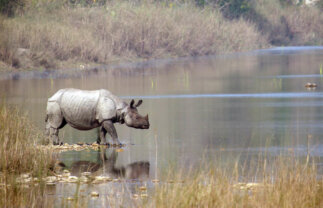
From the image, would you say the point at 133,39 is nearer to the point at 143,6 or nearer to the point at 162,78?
the point at 143,6

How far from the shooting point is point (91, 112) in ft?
49.1

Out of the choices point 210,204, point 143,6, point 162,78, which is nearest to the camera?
point 210,204

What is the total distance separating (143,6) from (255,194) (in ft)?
155

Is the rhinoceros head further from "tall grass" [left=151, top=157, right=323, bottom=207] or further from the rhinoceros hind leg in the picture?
"tall grass" [left=151, top=157, right=323, bottom=207]

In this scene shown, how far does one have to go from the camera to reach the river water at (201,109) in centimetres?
1408

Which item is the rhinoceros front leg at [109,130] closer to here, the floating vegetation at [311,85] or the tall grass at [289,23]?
the floating vegetation at [311,85]

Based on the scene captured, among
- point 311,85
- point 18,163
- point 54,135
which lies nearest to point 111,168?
point 18,163

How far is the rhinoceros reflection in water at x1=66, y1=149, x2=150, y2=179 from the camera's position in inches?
477

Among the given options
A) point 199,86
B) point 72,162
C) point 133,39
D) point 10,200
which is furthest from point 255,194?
point 133,39

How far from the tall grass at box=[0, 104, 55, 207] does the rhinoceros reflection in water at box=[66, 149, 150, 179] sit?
1.78ft

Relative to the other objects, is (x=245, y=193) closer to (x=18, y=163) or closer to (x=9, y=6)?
(x=18, y=163)

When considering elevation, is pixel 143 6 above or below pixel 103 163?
above

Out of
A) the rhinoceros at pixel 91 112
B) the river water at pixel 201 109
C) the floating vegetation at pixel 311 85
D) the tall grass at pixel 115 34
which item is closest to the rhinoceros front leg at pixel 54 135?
the rhinoceros at pixel 91 112

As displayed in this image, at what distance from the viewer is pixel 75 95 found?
1506 cm
